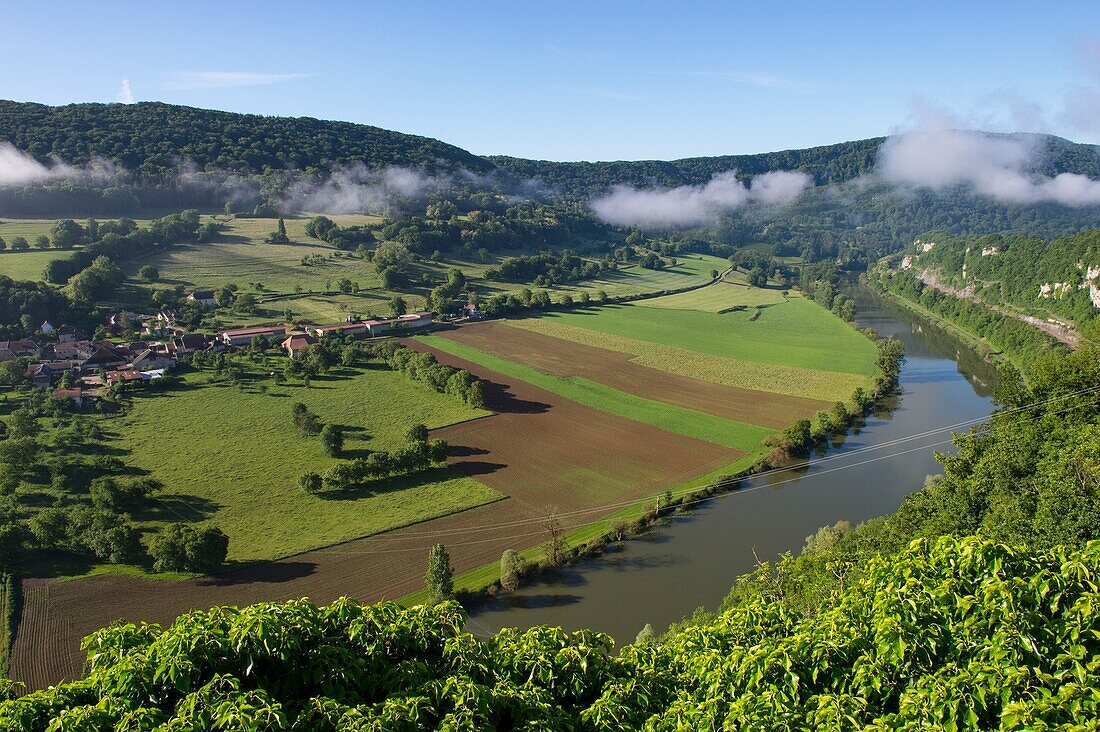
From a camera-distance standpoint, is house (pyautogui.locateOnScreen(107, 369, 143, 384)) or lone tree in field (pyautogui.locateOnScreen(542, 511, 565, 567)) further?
house (pyautogui.locateOnScreen(107, 369, 143, 384))

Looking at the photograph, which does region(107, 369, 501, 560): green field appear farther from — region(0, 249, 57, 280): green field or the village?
region(0, 249, 57, 280): green field

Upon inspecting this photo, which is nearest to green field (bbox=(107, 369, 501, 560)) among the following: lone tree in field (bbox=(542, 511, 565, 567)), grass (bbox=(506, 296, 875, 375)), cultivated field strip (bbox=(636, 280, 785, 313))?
lone tree in field (bbox=(542, 511, 565, 567))

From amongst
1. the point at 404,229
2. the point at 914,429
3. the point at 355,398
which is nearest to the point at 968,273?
the point at 914,429

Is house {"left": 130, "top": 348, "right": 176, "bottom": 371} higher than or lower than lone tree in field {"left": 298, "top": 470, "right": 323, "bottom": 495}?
higher

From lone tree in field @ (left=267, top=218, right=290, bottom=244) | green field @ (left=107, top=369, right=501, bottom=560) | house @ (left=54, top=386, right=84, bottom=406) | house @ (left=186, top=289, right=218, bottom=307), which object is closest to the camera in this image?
green field @ (left=107, top=369, right=501, bottom=560)

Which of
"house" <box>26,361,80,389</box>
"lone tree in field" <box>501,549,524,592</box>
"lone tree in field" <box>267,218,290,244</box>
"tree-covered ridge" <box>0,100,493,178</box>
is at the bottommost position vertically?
"lone tree in field" <box>501,549,524,592</box>

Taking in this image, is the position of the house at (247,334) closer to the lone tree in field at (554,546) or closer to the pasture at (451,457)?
the pasture at (451,457)

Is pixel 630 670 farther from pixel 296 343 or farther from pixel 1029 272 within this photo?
pixel 1029 272

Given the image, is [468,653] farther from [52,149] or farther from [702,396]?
[52,149]
